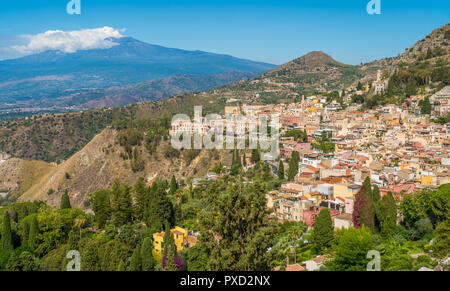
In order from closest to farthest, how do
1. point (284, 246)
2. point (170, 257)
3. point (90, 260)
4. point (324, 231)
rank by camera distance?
point (170, 257)
point (284, 246)
point (90, 260)
point (324, 231)

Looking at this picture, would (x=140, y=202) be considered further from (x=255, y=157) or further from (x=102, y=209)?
(x=255, y=157)

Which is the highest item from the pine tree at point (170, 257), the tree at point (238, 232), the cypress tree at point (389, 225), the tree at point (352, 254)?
the tree at point (238, 232)

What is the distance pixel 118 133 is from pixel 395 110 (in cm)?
3436

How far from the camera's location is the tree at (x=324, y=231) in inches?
708

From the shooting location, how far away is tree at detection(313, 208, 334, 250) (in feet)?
59.0

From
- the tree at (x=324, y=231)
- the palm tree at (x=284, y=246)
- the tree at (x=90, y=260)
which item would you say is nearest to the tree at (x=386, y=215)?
the tree at (x=324, y=231)

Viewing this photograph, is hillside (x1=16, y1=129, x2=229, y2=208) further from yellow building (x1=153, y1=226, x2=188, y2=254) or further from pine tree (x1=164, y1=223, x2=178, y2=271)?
pine tree (x1=164, y1=223, x2=178, y2=271)

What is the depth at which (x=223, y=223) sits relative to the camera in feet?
31.1

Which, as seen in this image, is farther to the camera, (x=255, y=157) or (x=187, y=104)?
(x=187, y=104)

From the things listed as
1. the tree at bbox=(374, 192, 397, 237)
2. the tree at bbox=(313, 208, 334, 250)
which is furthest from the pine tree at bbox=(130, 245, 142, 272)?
the tree at bbox=(374, 192, 397, 237)

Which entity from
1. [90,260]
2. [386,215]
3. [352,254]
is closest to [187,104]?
[90,260]

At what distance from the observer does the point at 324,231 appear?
18.1 meters

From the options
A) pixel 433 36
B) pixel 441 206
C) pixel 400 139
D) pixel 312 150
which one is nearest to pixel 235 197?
pixel 441 206

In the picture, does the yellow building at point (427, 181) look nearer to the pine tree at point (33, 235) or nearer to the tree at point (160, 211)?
the tree at point (160, 211)
